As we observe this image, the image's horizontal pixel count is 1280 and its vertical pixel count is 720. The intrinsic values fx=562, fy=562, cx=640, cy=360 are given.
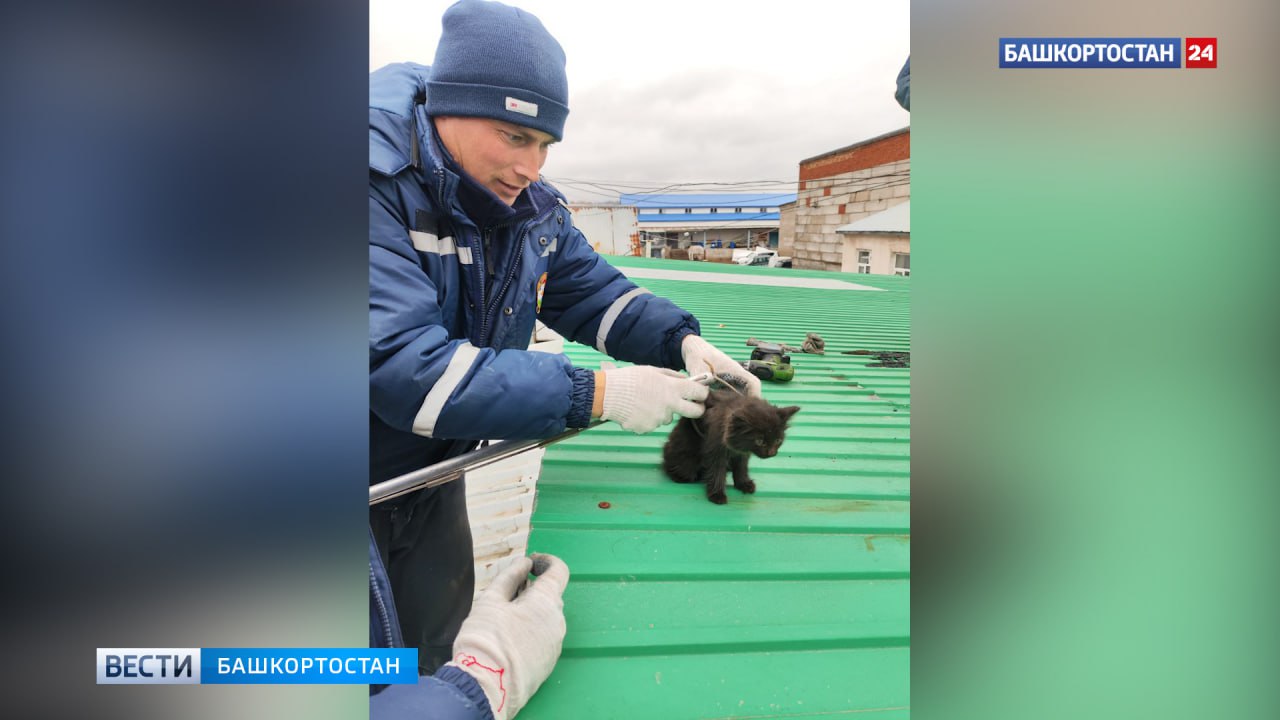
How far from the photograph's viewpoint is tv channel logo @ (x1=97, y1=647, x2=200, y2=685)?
776 mm

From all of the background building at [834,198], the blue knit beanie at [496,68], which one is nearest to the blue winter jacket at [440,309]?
the blue knit beanie at [496,68]

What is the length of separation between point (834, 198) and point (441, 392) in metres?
16.0

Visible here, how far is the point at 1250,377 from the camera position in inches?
32.2

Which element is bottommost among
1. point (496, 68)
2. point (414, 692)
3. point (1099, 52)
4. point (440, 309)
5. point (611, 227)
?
point (414, 692)

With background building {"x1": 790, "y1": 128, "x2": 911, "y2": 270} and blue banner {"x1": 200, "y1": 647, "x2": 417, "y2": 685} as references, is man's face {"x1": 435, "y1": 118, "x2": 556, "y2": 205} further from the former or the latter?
background building {"x1": 790, "y1": 128, "x2": 911, "y2": 270}

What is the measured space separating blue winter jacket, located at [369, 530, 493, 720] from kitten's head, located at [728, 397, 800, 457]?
1426 millimetres

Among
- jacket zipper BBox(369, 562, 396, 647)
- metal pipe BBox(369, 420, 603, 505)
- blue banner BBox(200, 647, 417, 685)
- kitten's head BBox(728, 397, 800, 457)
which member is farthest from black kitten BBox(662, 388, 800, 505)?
blue banner BBox(200, 647, 417, 685)

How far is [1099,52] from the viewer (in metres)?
0.76

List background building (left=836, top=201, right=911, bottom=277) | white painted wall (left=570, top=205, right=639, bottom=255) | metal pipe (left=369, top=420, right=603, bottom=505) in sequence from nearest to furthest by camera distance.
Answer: metal pipe (left=369, top=420, right=603, bottom=505), white painted wall (left=570, top=205, right=639, bottom=255), background building (left=836, top=201, right=911, bottom=277)

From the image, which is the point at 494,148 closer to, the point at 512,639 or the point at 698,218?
the point at 512,639

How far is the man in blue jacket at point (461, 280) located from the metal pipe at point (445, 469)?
0.12 metres

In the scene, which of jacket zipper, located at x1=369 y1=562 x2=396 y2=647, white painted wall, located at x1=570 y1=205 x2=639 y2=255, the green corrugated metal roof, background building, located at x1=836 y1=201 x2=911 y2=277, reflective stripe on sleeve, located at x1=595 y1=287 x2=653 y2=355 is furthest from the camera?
background building, located at x1=836 y1=201 x2=911 y2=277

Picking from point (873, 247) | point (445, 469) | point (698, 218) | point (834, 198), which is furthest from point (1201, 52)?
point (834, 198)

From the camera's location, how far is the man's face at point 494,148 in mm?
1650
